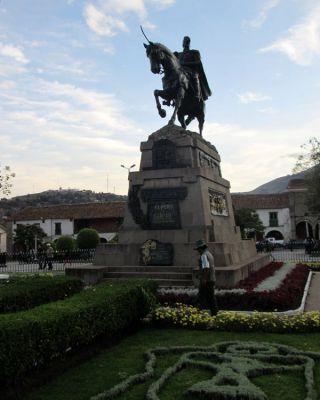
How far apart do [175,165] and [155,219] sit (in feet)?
5.33

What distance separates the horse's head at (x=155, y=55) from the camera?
12.8m

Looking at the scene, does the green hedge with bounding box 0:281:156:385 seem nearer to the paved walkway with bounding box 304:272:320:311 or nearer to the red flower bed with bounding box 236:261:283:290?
the red flower bed with bounding box 236:261:283:290

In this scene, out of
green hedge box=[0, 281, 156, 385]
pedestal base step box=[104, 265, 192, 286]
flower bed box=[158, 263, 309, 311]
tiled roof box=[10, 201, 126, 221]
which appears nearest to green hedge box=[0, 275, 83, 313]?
green hedge box=[0, 281, 156, 385]

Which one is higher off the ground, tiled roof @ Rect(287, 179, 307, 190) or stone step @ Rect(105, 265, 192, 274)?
tiled roof @ Rect(287, 179, 307, 190)

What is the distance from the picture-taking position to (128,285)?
292 inches

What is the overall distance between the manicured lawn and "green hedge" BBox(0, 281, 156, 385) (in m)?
0.29

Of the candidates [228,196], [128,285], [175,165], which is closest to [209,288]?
[128,285]

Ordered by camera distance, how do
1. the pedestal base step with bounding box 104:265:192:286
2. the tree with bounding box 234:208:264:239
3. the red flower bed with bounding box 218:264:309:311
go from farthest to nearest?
1. the tree with bounding box 234:208:264:239
2. the pedestal base step with bounding box 104:265:192:286
3. the red flower bed with bounding box 218:264:309:311

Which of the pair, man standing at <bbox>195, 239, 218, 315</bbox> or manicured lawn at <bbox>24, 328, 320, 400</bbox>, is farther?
man standing at <bbox>195, 239, 218, 315</bbox>

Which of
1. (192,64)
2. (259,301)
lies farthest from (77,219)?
(259,301)

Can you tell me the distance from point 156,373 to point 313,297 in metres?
7.03

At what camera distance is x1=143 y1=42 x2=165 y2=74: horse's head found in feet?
42.0

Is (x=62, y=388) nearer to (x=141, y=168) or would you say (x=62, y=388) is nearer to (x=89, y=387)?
(x=89, y=387)

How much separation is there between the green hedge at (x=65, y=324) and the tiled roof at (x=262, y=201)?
159ft
